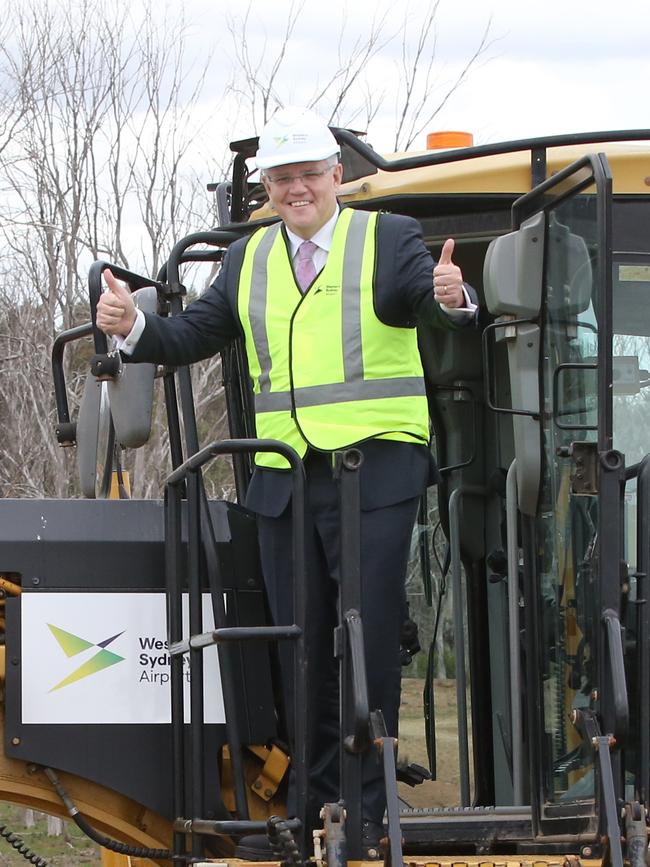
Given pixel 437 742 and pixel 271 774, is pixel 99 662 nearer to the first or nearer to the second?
pixel 271 774

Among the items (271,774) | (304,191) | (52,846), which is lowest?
(52,846)

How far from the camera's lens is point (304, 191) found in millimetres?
4301

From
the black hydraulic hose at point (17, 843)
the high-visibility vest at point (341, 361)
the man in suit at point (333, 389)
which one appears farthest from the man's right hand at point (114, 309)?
the black hydraulic hose at point (17, 843)

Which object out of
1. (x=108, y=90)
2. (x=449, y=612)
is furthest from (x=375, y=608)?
(x=108, y=90)

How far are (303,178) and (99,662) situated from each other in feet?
5.21

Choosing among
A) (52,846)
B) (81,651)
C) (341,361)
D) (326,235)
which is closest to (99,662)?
Answer: (81,651)

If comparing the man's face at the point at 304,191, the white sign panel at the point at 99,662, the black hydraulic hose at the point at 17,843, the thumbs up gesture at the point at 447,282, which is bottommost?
the black hydraulic hose at the point at 17,843

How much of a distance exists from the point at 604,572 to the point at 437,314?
0.83 m

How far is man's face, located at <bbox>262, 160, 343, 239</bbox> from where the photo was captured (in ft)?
14.1

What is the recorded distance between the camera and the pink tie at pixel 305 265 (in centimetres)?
433

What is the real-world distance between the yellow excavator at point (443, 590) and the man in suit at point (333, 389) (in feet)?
0.65

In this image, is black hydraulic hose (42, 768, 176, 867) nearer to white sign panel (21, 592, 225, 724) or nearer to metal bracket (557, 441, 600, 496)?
white sign panel (21, 592, 225, 724)

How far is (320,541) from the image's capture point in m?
4.27

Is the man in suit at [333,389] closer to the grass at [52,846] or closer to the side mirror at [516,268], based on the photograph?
the side mirror at [516,268]
